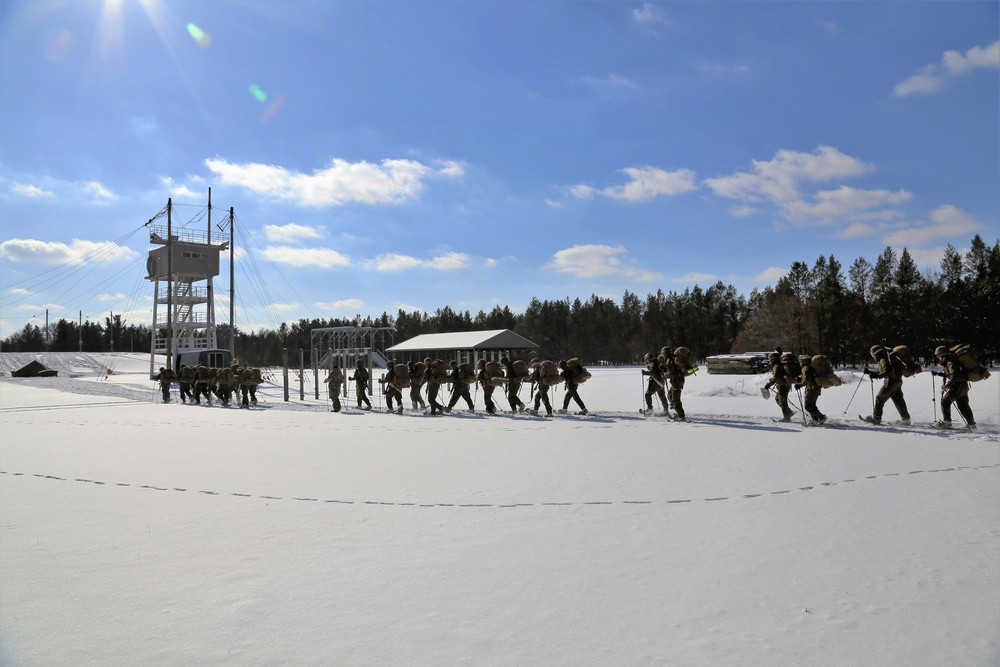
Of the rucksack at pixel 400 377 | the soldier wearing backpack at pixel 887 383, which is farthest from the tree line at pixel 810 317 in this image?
the soldier wearing backpack at pixel 887 383

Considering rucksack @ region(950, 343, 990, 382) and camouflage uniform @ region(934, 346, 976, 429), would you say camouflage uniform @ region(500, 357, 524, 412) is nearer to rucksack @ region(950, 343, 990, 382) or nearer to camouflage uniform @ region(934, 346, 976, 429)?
camouflage uniform @ region(934, 346, 976, 429)

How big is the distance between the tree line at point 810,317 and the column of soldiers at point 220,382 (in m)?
12.2

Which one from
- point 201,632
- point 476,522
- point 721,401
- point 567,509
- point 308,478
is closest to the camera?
point 201,632

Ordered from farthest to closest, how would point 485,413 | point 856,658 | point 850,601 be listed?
point 485,413 → point 850,601 → point 856,658

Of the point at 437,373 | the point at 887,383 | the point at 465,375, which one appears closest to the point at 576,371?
the point at 465,375

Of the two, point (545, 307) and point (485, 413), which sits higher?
point (545, 307)

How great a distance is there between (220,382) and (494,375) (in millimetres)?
12519

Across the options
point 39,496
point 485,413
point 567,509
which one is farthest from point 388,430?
point 567,509

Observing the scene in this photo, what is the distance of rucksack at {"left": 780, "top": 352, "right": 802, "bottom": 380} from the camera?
15.0 meters

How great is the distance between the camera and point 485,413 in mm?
20062

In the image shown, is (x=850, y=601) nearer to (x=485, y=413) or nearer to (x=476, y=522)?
(x=476, y=522)

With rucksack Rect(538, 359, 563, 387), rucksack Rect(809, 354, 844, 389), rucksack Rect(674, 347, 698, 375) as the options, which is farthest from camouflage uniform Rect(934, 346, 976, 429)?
rucksack Rect(538, 359, 563, 387)

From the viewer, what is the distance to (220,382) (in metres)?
26.0

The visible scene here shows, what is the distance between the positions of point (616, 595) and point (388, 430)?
11165 mm
